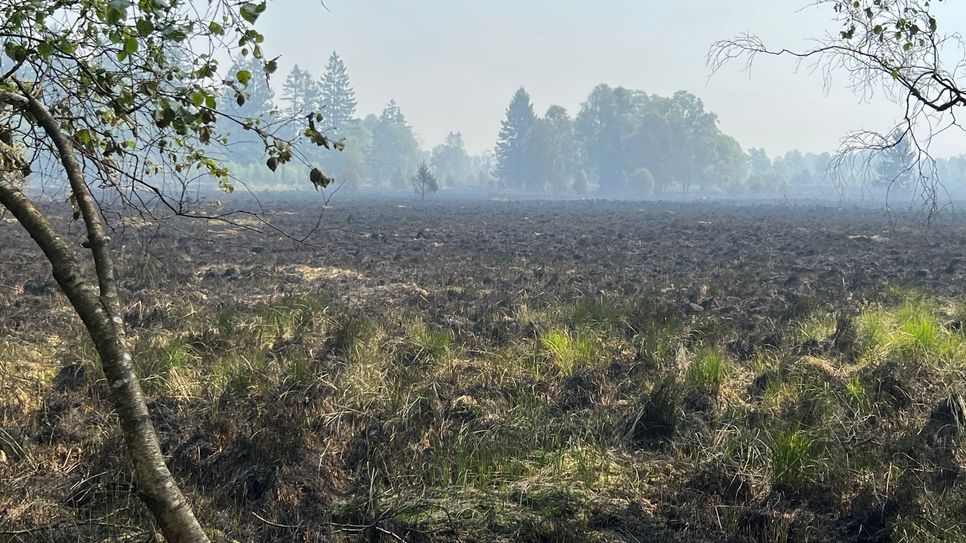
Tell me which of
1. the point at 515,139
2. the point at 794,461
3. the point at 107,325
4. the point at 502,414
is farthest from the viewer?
the point at 515,139

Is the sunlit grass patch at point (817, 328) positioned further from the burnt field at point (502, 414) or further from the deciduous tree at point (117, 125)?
the deciduous tree at point (117, 125)

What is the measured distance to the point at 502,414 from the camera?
5.79 metres

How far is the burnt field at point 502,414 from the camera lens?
3.91 meters

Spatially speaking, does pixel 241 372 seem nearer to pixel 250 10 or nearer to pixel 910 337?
pixel 250 10

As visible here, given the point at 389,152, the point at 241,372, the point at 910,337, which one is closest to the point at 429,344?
the point at 241,372

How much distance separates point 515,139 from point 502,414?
109555 millimetres

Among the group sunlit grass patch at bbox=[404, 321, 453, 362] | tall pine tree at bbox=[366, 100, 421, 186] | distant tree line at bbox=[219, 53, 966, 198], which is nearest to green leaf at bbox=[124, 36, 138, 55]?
sunlit grass patch at bbox=[404, 321, 453, 362]

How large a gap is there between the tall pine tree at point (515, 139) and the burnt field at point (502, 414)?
→ 9852cm

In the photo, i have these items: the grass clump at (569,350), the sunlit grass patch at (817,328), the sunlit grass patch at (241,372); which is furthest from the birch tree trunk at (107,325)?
the sunlit grass patch at (817,328)

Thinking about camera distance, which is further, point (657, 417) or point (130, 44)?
point (657, 417)

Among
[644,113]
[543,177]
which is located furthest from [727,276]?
[644,113]

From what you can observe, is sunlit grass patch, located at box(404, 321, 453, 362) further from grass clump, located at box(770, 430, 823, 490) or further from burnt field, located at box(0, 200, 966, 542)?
grass clump, located at box(770, 430, 823, 490)

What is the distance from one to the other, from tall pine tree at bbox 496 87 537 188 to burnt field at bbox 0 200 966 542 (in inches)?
3879

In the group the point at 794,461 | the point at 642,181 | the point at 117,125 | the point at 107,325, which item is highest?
the point at 642,181
